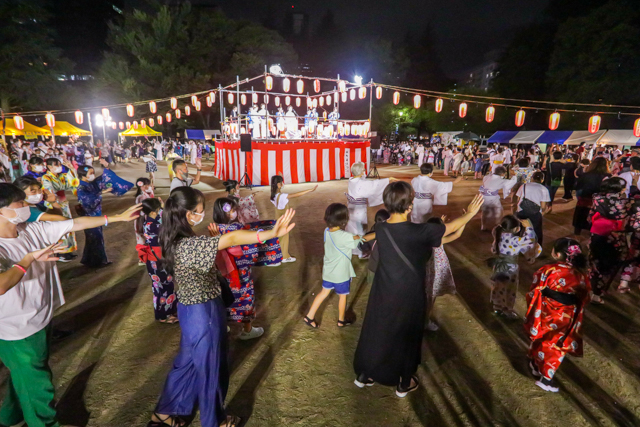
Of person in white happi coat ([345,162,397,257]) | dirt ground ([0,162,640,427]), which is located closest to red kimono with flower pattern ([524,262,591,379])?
dirt ground ([0,162,640,427])

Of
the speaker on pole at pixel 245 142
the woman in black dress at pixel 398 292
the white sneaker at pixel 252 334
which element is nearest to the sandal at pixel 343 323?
the white sneaker at pixel 252 334

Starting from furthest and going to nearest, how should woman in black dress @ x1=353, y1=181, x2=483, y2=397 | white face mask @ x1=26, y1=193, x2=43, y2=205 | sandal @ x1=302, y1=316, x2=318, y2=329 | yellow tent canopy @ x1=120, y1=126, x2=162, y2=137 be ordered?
1. yellow tent canopy @ x1=120, y1=126, x2=162, y2=137
2. sandal @ x1=302, y1=316, x2=318, y2=329
3. white face mask @ x1=26, y1=193, x2=43, y2=205
4. woman in black dress @ x1=353, y1=181, x2=483, y2=397

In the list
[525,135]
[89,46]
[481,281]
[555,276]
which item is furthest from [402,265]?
[89,46]

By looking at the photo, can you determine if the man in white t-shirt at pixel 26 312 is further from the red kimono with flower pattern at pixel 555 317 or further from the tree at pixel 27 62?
the tree at pixel 27 62

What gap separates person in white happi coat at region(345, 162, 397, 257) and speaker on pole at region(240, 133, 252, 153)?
865cm

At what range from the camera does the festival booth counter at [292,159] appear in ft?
46.6

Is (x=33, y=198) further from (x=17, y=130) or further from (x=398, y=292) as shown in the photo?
(x=17, y=130)

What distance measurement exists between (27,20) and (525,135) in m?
37.9

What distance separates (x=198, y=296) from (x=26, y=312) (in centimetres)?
102

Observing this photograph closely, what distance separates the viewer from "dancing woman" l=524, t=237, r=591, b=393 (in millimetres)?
2740

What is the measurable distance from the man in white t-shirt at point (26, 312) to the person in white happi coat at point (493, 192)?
6.55m

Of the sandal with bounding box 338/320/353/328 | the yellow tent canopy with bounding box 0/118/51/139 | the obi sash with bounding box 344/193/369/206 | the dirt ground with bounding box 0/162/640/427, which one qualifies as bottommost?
the dirt ground with bounding box 0/162/640/427

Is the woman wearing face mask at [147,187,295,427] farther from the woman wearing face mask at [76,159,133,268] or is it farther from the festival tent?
the festival tent

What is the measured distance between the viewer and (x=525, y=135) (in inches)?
972
